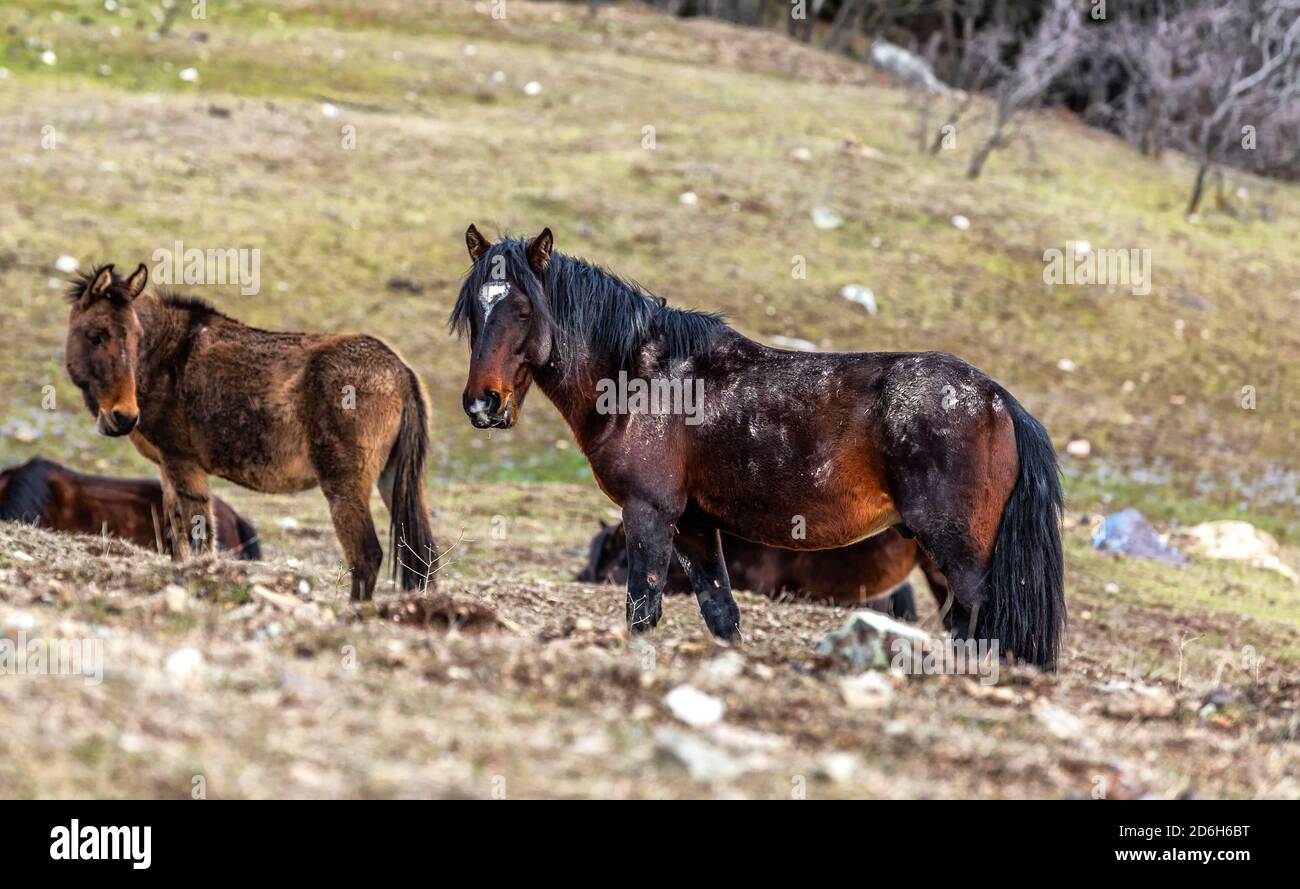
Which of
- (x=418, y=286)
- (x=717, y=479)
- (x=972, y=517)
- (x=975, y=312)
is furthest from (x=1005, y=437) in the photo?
(x=975, y=312)

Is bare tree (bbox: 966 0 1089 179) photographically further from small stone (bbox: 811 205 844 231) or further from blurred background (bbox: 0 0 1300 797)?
small stone (bbox: 811 205 844 231)

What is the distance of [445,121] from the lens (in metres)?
32.5

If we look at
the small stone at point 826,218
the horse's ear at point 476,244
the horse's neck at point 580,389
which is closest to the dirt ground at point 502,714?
the horse's neck at point 580,389

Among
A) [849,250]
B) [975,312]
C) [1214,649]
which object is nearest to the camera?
[1214,649]

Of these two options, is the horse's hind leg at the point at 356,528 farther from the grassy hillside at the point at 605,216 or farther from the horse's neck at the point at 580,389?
the grassy hillside at the point at 605,216

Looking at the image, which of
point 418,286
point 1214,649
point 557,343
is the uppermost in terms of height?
point 557,343

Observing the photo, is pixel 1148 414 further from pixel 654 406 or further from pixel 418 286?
pixel 654 406

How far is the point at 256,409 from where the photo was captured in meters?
9.27

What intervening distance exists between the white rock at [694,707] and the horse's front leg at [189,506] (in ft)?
17.5

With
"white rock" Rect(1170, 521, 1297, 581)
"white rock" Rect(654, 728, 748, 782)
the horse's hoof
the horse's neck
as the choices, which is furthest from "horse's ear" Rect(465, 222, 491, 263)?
"white rock" Rect(1170, 521, 1297, 581)

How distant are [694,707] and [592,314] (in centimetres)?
304

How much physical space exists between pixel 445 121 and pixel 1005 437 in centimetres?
2713

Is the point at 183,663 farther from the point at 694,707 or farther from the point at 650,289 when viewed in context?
the point at 650,289

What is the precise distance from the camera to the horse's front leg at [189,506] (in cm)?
967
